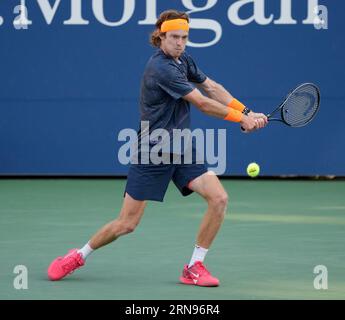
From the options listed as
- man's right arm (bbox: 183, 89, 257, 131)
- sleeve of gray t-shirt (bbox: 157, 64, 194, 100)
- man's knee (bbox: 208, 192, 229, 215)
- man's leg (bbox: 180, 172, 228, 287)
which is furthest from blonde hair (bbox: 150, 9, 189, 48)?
man's knee (bbox: 208, 192, 229, 215)

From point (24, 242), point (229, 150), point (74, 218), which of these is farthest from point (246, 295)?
point (229, 150)

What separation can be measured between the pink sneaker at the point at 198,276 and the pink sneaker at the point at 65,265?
26.9 inches

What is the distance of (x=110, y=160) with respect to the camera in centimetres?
1371

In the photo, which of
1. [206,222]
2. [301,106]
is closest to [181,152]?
[206,222]

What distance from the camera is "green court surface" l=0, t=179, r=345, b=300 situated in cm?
696

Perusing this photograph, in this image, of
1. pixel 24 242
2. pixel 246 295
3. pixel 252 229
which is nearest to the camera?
pixel 246 295

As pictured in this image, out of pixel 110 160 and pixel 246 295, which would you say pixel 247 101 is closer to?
pixel 110 160

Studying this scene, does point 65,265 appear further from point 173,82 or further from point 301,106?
point 301,106

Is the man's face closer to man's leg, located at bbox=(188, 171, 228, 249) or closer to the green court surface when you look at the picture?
man's leg, located at bbox=(188, 171, 228, 249)

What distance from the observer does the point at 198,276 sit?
23.3 ft

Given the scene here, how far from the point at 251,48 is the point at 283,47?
375mm

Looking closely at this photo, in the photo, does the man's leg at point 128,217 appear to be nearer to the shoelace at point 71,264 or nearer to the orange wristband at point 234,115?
the shoelace at point 71,264

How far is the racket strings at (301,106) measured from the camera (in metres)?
7.61

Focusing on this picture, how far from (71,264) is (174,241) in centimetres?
181
